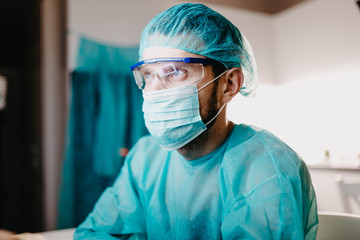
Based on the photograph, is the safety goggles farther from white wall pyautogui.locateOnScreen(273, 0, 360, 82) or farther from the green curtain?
the green curtain

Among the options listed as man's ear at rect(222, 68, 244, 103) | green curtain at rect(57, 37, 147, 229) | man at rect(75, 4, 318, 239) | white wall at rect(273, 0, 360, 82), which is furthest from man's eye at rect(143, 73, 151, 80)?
green curtain at rect(57, 37, 147, 229)

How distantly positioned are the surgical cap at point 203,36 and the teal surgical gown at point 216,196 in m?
0.19

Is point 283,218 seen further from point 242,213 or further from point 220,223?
point 220,223

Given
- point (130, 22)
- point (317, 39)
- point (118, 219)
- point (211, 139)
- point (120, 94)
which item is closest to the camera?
point (317, 39)

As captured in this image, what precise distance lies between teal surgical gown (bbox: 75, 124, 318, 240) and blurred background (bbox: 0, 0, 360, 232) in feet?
0.25

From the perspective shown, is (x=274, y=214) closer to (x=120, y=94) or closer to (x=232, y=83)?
(x=232, y=83)

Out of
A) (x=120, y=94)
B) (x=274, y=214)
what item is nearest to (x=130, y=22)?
(x=120, y=94)

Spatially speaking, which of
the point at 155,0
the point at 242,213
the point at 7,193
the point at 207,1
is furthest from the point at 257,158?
the point at 7,193

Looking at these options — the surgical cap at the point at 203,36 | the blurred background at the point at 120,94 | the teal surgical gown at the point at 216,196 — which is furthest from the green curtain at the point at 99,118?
the surgical cap at the point at 203,36

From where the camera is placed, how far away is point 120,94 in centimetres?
150

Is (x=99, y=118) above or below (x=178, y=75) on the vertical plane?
below

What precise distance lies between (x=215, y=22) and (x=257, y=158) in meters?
0.37

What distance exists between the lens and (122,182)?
3.15 feet

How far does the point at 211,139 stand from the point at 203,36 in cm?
29
